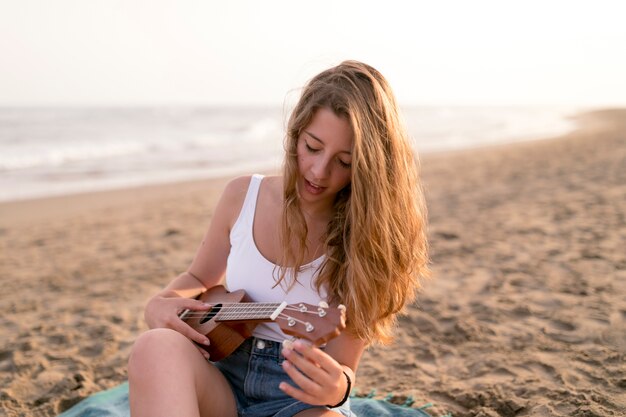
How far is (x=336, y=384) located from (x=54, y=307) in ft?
11.6

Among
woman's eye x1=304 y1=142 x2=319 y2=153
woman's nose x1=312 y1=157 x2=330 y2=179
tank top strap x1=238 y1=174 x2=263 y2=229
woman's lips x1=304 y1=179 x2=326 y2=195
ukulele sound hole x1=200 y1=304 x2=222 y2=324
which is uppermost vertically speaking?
woman's eye x1=304 y1=142 x2=319 y2=153

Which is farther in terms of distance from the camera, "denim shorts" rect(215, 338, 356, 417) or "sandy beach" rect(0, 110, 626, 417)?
"sandy beach" rect(0, 110, 626, 417)

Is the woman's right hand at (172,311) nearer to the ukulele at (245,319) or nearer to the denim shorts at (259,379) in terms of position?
the ukulele at (245,319)

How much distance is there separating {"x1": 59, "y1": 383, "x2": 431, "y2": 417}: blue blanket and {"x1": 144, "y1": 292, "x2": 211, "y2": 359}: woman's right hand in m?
0.88

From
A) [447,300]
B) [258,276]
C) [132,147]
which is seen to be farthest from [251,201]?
[132,147]

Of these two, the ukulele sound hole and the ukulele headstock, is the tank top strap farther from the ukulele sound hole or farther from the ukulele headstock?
the ukulele headstock

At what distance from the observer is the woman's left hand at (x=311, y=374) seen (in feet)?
5.84

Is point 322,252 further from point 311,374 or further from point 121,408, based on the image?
point 121,408

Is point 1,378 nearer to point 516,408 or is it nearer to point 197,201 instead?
point 516,408

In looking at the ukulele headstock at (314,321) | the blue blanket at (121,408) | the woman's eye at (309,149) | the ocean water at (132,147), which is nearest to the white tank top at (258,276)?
the ukulele headstock at (314,321)

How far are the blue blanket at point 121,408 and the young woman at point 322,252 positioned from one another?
80 cm

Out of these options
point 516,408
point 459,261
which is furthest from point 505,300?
point 516,408

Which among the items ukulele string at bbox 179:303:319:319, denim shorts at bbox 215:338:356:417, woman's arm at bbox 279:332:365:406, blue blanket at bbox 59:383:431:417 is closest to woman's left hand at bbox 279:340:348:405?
woman's arm at bbox 279:332:365:406

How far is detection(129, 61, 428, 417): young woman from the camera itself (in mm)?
2090
